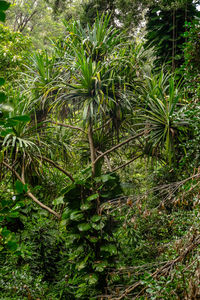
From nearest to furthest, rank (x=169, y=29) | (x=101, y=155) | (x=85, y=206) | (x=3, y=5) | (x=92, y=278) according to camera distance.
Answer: (x=3, y=5) → (x=92, y=278) → (x=85, y=206) → (x=101, y=155) → (x=169, y=29)

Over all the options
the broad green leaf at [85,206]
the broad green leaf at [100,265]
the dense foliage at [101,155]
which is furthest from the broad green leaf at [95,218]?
the broad green leaf at [100,265]

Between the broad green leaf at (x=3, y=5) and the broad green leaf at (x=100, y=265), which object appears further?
the broad green leaf at (x=100, y=265)

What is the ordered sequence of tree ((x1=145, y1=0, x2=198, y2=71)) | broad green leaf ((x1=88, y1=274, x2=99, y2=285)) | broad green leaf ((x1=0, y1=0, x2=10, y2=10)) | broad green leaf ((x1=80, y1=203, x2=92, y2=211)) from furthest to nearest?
tree ((x1=145, y1=0, x2=198, y2=71)) < broad green leaf ((x1=80, y1=203, x2=92, y2=211)) < broad green leaf ((x1=88, y1=274, x2=99, y2=285)) < broad green leaf ((x1=0, y1=0, x2=10, y2=10))

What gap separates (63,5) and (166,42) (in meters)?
2.70

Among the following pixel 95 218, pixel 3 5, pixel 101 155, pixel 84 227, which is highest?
pixel 3 5

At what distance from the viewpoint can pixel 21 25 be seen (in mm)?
11734

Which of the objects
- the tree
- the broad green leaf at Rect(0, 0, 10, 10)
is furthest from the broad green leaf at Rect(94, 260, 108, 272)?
the tree

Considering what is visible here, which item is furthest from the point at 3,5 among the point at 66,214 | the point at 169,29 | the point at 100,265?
the point at 169,29

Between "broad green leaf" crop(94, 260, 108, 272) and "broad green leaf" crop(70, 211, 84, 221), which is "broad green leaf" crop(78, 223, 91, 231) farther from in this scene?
"broad green leaf" crop(94, 260, 108, 272)

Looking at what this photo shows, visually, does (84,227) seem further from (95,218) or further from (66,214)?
(66,214)

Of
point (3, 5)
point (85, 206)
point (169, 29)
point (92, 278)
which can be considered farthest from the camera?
point (169, 29)

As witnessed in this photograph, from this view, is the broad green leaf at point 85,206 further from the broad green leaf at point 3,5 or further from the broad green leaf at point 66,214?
the broad green leaf at point 3,5

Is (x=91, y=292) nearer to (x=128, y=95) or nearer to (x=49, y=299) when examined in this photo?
(x=49, y=299)

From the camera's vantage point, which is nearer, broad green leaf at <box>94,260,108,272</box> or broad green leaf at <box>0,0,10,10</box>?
broad green leaf at <box>0,0,10,10</box>
